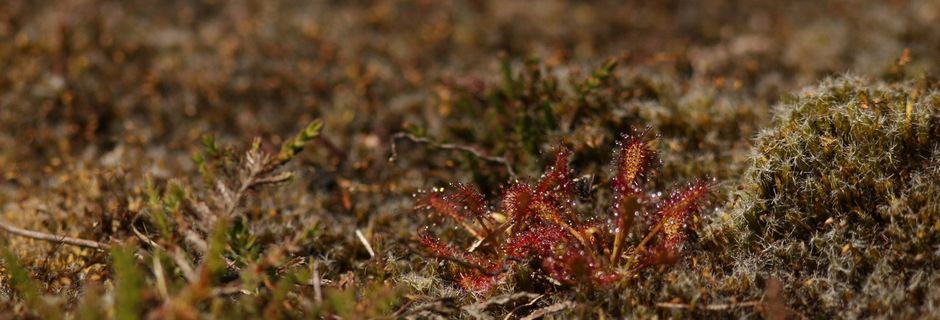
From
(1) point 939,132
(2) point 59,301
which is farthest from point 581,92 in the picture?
(2) point 59,301

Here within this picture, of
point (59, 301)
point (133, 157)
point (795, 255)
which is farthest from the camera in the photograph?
point (133, 157)

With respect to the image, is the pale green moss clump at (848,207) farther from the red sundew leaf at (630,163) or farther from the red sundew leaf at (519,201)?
the red sundew leaf at (519,201)

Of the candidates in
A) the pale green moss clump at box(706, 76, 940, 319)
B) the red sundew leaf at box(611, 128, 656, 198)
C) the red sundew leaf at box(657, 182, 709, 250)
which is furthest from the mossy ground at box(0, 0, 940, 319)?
the red sundew leaf at box(611, 128, 656, 198)

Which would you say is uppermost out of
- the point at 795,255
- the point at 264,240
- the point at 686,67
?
the point at 686,67

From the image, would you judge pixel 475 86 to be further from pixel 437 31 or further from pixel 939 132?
pixel 939 132

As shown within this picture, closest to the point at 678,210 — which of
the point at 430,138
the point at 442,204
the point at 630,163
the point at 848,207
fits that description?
the point at 630,163
